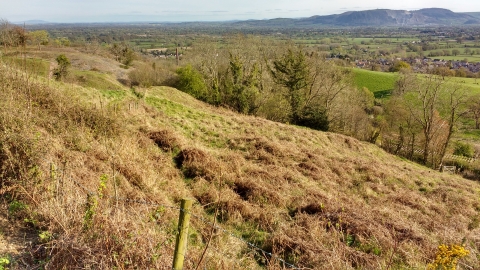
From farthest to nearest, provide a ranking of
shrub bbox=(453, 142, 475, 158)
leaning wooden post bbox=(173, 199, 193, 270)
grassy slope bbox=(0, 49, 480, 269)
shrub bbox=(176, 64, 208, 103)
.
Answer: shrub bbox=(453, 142, 475, 158) → shrub bbox=(176, 64, 208, 103) → grassy slope bbox=(0, 49, 480, 269) → leaning wooden post bbox=(173, 199, 193, 270)

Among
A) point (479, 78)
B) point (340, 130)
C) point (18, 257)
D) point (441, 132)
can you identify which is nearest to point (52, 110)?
point (18, 257)

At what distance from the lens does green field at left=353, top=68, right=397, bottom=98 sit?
5577 cm

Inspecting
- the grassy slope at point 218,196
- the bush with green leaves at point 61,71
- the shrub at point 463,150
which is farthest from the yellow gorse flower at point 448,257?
the shrub at point 463,150

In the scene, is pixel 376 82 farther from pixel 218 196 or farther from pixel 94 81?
pixel 218 196

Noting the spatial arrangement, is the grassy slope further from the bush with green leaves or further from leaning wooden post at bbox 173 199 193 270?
the bush with green leaves

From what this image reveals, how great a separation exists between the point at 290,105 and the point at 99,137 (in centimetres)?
2113

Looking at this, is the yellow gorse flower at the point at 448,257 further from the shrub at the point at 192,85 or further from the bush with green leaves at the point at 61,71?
the shrub at the point at 192,85

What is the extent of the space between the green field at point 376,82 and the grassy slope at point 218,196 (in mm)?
47217

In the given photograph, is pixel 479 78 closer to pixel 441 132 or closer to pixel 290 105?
pixel 441 132

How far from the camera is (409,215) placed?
840 cm

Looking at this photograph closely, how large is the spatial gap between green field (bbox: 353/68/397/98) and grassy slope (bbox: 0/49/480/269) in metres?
47.2

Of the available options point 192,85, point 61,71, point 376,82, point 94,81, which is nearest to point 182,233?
point 61,71

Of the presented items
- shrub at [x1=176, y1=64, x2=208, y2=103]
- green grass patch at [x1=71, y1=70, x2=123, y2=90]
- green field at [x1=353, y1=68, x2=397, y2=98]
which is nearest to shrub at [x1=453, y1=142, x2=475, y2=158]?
green field at [x1=353, y1=68, x2=397, y2=98]

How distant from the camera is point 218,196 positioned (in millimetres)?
7391
